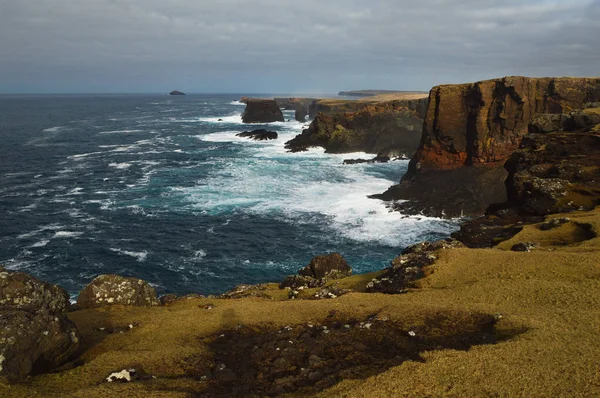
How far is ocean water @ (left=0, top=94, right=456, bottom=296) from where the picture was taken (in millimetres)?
42062

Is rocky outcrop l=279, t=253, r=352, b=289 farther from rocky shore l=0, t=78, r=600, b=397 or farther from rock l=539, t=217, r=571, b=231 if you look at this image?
rock l=539, t=217, r=571, b=231

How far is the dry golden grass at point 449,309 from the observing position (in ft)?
34.8

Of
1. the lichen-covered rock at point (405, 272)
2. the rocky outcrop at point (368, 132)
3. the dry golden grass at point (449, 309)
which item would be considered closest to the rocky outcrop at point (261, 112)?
the rocky outcrop at point (368, 132)

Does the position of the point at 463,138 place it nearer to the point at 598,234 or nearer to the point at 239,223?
the point at 239,223

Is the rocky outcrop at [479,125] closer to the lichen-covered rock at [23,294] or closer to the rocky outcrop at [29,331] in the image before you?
the lichen-covered rock at [23,294]

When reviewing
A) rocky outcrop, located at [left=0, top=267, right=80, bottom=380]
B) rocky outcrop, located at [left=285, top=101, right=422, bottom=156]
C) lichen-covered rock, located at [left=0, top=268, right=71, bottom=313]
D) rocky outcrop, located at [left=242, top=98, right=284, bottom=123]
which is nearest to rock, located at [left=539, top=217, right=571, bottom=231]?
rocky outcrop, located at [left=0, top=267, right=80, bottom=380]

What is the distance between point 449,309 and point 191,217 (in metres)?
45.2

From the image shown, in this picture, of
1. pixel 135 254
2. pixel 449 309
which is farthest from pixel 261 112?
pixel 449 309

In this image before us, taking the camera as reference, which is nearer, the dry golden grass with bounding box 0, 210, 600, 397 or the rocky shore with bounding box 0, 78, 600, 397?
the dry golden grass with bounding box 0, 210, 600, 397

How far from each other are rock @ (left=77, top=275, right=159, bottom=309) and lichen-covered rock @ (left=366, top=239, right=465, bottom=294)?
1223cm

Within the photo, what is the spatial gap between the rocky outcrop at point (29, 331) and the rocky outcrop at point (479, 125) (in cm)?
4979

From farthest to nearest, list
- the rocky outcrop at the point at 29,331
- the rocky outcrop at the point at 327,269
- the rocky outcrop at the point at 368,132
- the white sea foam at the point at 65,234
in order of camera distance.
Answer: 1. the rocky outcrop at the point at 368,132
2. the white sea foam at the point at 65,234
3. the rocky outcrop at the point at 327,269
4. the rocky outcrop at the point at 29,331

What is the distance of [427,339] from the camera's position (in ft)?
46.8

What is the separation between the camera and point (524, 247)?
901 inches
